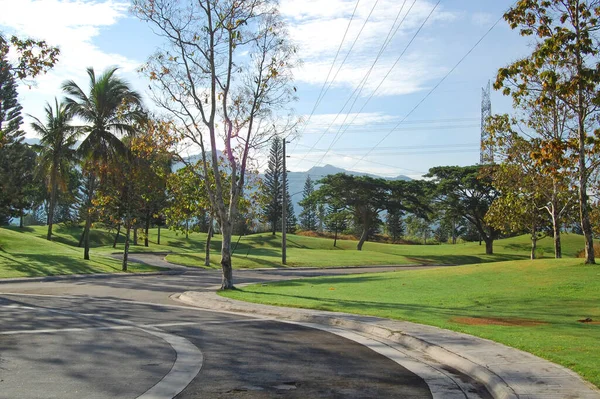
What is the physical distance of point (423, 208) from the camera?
65.6 meters

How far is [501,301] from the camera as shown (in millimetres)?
15680

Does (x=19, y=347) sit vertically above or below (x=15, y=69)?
below

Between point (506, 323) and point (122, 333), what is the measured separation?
743 cm

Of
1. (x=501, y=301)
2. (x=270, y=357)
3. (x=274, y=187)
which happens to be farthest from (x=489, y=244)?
(x=270, y=357)

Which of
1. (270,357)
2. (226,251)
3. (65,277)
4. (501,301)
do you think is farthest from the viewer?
(65,277)

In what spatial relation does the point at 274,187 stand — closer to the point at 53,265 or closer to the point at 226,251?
the point at 53,265

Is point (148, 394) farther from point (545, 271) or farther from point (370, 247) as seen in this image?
point (370, 247)

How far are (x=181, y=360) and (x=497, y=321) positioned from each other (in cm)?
700

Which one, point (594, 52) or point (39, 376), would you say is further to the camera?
point (594, 52)

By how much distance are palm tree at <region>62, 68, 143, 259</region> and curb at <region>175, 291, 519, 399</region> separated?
16410 mm

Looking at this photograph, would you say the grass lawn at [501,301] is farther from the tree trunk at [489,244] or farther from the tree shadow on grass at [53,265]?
the tree trunk at [489,244]

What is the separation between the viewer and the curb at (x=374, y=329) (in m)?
6.75

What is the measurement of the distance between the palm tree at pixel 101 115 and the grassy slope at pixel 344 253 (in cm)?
1131

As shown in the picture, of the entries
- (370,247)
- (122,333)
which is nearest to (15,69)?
(122,333)
